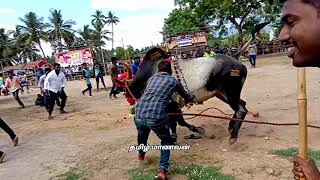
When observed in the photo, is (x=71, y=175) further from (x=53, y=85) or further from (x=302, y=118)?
(x=53, y=85)

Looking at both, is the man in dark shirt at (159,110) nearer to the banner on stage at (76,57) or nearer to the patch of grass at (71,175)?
the patch of grass at (71,175)

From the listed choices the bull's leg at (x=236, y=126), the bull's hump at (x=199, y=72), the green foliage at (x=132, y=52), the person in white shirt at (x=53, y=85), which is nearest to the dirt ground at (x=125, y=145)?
the bull's leg at (x=236, y=126)

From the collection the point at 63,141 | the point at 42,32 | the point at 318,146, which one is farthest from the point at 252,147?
the point at 42,32

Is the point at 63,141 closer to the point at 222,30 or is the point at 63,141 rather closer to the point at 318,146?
the point at 318,146

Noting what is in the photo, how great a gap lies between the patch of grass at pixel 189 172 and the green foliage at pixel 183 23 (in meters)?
31.9

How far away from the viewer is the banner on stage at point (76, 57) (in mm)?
38344

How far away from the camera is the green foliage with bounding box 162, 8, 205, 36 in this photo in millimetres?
38875

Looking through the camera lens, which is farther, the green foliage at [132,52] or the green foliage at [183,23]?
the green foliage at [183,23]

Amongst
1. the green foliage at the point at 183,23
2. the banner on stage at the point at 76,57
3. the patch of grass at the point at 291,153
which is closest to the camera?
the patch of grass at the point at 291,153

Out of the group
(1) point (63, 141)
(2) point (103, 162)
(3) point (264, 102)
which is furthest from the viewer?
(3) point (264, 102)

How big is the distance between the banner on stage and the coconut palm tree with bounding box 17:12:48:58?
23691 millimetres

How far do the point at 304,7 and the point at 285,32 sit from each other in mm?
110

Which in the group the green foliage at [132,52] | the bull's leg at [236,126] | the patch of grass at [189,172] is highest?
the green foliage at [132,52]

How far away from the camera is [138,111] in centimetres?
532
